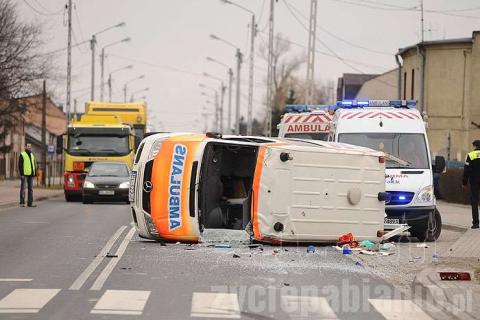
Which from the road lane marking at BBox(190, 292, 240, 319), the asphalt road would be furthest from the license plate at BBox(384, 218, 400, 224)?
the road lane marking at BBox(190, 292, 240, 319)

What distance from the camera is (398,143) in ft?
65.1

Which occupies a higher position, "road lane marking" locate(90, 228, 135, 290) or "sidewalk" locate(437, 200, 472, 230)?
"road lane marking" locate(90, 228, 135, 290)

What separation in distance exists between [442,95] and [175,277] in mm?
44157

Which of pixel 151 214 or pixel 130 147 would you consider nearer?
pixel 151 214

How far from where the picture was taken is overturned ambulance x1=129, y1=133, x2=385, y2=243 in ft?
52.2

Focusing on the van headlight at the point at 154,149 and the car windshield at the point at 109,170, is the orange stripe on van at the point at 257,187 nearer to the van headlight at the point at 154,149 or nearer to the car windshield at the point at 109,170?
the van headlight at the point at 154,149

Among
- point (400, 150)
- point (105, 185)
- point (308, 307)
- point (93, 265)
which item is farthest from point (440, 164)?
point (105, 185)

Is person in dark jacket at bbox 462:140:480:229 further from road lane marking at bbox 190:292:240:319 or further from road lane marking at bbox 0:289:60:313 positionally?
road lane marking at bbox 0:289:60:313

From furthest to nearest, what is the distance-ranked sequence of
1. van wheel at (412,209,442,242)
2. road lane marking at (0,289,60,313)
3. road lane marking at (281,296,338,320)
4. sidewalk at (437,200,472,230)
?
sidewalk at (437,200,472,230)
van wheel at (412,209,442,242)
road lane marking at (281,296,338,320)
road lane marking at (0,289,60,313)

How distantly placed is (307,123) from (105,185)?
30.5ft

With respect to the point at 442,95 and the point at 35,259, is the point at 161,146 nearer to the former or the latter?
the point at 35,259

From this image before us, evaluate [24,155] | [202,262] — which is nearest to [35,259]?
[202,262]

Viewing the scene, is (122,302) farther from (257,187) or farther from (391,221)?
(391,221)

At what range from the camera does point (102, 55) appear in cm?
7731
